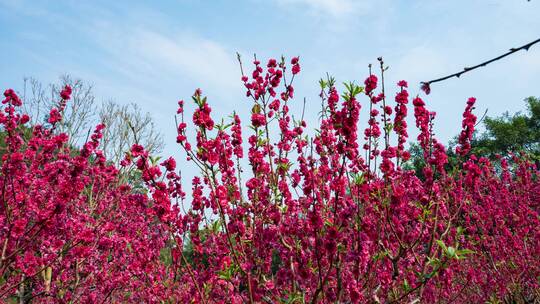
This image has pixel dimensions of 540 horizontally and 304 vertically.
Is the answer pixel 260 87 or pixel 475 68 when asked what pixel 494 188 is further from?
pixel 475 68

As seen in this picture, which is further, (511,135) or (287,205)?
(511,135)

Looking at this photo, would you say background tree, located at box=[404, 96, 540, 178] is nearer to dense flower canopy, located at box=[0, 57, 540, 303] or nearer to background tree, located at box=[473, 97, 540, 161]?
background tree, located at box=[473, 97, 540, 161]

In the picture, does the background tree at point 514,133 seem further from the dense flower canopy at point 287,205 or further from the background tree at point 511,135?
the dense flower canopy at point 287,205

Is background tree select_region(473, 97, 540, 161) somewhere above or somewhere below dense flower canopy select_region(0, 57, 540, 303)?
above

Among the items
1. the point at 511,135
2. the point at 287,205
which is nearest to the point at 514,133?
the point at 511,135

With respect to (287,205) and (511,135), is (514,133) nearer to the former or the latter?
(511,135)

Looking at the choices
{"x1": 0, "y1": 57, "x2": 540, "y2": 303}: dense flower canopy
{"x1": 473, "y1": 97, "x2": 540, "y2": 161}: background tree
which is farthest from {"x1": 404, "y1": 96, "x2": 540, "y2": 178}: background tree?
{"x1": 0, "y1": 57, "x2": 540, "y2": 303}: dense flower canopy

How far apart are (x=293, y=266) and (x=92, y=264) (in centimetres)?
515

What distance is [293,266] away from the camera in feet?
14.7

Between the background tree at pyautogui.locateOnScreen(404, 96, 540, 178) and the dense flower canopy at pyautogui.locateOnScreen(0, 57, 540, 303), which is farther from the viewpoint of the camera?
the background tree at pyautogui.locateOnScreen(404, 96, 540, 178)

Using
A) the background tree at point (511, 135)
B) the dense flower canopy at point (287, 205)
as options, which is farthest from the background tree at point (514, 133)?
the dense flower canopy at point (287, 205)

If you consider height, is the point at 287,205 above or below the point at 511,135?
below

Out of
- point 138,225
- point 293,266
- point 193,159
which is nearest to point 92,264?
point 138,225

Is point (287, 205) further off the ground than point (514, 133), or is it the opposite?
point (514, 133)
